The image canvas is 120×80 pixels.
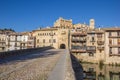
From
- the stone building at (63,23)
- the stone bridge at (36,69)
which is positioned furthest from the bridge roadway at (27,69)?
the stone building at (63,23)

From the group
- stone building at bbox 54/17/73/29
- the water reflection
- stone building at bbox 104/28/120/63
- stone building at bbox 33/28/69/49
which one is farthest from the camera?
stone building at bbox 54/17/73/29

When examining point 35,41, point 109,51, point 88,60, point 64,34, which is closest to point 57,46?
point 64,34

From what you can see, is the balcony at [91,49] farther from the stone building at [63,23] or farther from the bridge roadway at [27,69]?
the bridge roadway at [27,69]

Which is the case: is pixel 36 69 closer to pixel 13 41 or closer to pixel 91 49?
pixel 91 49

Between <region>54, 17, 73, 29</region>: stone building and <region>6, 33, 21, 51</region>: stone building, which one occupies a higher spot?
<region>54, 17, 73, 29</region>: stone building

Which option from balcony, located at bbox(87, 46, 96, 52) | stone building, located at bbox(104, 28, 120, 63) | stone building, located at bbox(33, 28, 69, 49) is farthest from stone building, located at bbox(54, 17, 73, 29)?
stone building, located at bbox(104, 28, 120, 63)

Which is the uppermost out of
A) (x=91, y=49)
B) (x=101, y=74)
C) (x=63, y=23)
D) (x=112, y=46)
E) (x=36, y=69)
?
(x=63, y=23)

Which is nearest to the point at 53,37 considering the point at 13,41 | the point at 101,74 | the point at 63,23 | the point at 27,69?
the point at 13,41

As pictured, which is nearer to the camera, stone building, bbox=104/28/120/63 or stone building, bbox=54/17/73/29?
stone building, bbox=104/28/120/63

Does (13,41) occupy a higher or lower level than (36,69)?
higher

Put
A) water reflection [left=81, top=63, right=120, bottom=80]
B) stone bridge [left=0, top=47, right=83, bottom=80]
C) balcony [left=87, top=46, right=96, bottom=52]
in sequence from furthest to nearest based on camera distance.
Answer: balcony [left=87, top=46, right=96, bottom=52], water reflection [left=81, top=63, right=120, bottom=80], stone bridge [left=0, top=47, right=83, bottom=80]

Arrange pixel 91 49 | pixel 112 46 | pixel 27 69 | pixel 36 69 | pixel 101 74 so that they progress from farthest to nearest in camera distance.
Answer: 1. pixel 91 49
2. pixel 112 46
3. pixel 101 74
4. pixel 36 69
5. pixel 27 69

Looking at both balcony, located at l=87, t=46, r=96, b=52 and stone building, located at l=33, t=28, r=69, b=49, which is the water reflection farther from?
stone building, located at l=33, t=28, r=69, b=49

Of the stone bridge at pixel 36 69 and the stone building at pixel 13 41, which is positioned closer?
the stone bridge at pixel 36 69
